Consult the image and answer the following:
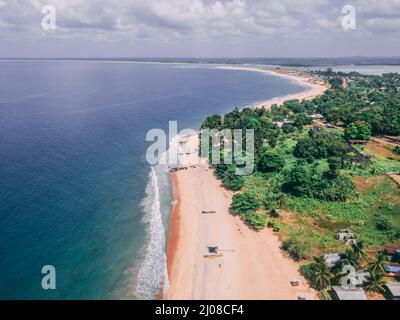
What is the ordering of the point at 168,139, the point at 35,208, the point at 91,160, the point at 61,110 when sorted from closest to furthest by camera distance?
the point at 35,208 < the point at 91,160 < the point at 168,139 < the point at 61,110

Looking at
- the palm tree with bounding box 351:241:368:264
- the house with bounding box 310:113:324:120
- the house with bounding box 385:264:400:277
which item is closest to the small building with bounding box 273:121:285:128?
the house with bounding box 310:113:324:120

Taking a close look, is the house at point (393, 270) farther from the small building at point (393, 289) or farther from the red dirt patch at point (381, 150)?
the red dirt patch at point (381, 150)

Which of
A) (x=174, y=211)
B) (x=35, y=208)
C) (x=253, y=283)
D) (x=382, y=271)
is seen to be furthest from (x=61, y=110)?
(x=382, y=271)

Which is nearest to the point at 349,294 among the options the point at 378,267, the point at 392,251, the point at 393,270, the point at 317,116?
the point at 378,267

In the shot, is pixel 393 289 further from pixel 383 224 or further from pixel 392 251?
pixel 383 224

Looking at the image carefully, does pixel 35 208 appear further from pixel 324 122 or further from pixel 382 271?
pixel 324 122

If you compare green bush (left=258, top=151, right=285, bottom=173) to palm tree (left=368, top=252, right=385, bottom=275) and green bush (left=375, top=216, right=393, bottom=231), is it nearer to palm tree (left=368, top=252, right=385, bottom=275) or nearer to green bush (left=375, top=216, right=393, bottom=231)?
green bush (left=375, top=216, right=393, bottom=231)
